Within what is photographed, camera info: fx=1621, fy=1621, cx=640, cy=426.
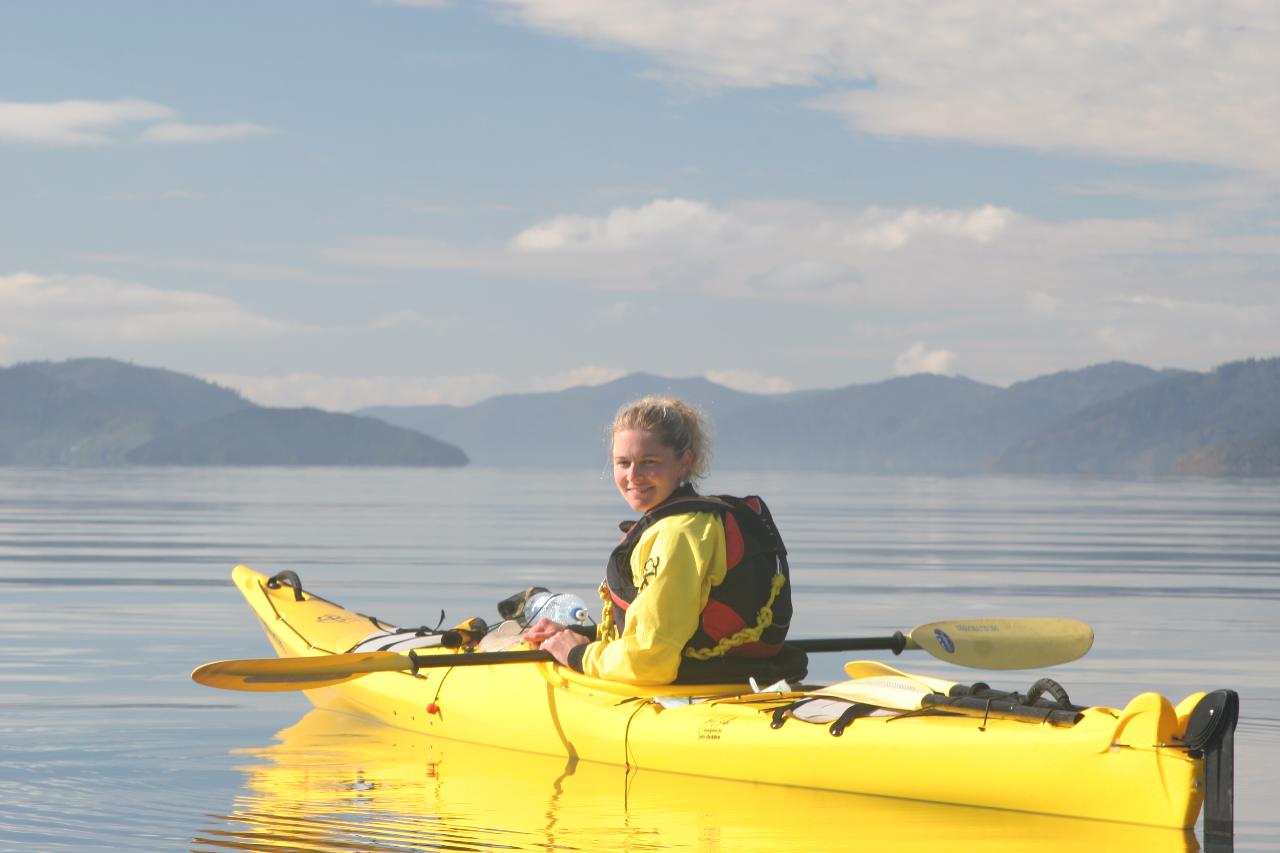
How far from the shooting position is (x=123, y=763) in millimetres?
7102

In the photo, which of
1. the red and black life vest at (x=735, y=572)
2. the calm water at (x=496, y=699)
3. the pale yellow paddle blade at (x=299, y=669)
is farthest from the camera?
the pale yellow paddle blade at (x=299, y=669)

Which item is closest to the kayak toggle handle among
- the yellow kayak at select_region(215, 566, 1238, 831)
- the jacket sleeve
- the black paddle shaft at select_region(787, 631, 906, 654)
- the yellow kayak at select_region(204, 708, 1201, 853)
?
the yellow kayak at select_region(215, 566, 1238, 831)

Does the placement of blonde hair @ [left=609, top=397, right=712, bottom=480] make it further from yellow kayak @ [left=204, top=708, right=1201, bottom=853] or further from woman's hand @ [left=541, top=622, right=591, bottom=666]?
yellow kayak @ [left=204, top=708, right=1201, bottom=853]

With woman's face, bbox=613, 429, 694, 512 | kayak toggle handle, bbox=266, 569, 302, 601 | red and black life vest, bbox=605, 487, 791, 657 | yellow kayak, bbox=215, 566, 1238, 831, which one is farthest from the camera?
kayak toggle handle, bbox=266, 569, 302, 601

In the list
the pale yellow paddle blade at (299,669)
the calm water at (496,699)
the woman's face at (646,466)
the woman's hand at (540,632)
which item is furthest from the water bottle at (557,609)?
the woman's face at (646,466)

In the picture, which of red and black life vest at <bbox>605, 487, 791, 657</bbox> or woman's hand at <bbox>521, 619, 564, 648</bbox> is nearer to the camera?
red and black life vest at <bbox>605, 487, 791, 657</bbox>

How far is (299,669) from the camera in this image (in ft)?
23.4

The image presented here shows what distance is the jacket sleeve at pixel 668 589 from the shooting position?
6340 millimetres

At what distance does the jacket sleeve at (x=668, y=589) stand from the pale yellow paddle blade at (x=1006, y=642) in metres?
1.85

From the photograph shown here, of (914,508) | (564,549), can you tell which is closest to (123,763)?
(564,549)

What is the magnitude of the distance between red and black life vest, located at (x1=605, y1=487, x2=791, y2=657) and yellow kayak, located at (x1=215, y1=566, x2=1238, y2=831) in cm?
30

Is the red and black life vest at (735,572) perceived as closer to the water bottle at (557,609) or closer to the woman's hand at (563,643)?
the woman's hand at (563,643)

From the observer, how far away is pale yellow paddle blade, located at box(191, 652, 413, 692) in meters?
7.06

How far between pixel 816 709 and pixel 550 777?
49.1 inches
